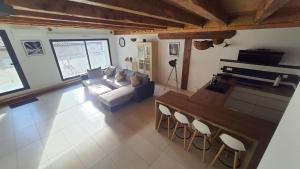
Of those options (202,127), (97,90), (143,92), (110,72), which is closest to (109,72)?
(110,72)

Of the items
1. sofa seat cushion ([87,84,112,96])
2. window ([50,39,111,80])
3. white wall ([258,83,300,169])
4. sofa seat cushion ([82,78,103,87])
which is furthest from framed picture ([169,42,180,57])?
white wall ([258,83,300,169])

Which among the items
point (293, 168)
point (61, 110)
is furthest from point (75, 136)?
point (293, 168)

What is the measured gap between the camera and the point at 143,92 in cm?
404

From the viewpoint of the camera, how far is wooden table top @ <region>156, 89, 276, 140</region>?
162 cm

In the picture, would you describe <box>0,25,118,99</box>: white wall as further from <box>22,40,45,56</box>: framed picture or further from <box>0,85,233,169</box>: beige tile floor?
<box>0,85,233,169</box>: beige tile floor

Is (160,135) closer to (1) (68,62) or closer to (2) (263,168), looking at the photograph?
(2) (263,168)

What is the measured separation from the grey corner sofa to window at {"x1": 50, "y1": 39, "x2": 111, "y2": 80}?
3.77 feet

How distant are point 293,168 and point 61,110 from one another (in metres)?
4.49

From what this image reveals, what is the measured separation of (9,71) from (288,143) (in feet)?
20.8

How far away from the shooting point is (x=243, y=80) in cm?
300

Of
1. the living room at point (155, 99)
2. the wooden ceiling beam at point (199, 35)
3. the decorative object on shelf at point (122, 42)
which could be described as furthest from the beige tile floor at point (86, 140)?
the decorative object on shelf at point (122, 42)

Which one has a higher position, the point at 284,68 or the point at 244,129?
the point at 284,68

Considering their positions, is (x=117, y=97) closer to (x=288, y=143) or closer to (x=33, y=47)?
(x=288, y=143)

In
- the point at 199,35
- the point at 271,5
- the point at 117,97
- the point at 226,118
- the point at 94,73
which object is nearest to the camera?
the point at 271,5
